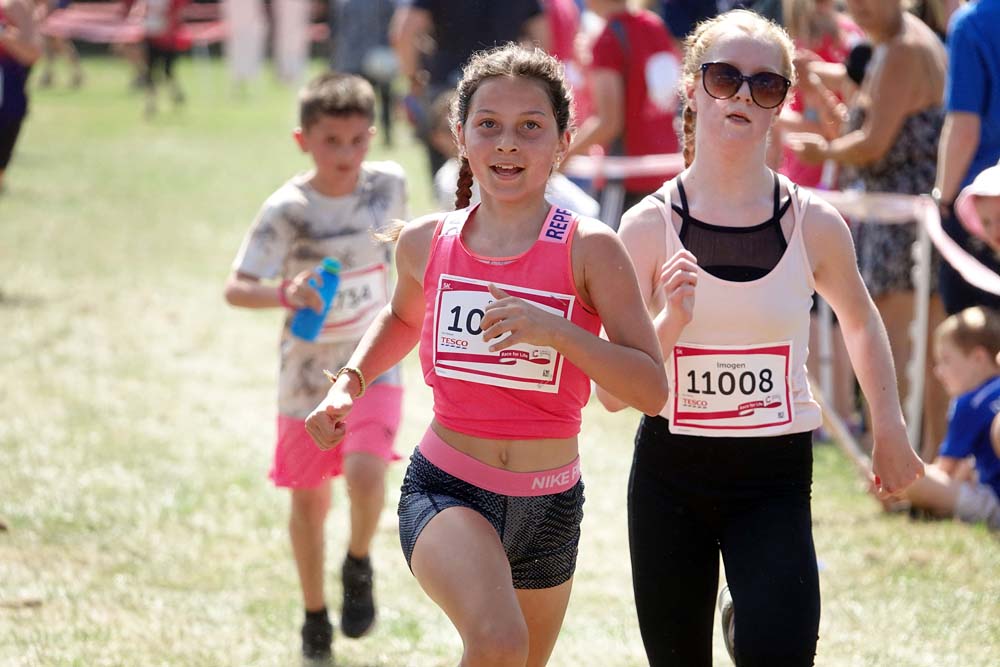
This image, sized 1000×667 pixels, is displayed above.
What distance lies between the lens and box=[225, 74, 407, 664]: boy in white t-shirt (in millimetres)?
4625

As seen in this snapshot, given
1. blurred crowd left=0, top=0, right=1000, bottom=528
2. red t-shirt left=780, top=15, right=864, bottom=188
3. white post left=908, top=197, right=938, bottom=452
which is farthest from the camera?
red t-shirt left=780, top=15, right=864, bottom=188

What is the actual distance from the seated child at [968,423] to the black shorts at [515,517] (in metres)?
3.09

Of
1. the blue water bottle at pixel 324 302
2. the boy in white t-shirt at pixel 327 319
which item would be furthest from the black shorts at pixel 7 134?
the blue water bottle at pixel 324 302

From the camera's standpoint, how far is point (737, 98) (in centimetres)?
336

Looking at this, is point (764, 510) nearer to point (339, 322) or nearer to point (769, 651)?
point (769, 651)

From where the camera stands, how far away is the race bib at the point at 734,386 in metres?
3.34

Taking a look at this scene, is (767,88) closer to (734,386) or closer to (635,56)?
(734,386)

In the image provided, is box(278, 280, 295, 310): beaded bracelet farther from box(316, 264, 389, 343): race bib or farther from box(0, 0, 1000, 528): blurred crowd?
box(0, 0, 1000, 528): blurred crowd

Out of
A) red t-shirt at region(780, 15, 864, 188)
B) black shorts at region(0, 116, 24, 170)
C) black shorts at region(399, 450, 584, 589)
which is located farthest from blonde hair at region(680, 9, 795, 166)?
black shorts at region(0, 116, 24, 170)

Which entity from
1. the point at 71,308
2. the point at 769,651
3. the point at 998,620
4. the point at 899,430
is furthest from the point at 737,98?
the point at 71,308

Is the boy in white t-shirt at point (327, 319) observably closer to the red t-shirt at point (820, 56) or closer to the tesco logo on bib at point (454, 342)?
the tesco logo on bib at point (454, 342)

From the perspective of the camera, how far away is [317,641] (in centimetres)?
464

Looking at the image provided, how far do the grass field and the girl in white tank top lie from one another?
1381 millimetres

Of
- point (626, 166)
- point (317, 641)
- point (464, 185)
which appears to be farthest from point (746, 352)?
point (626, 166)
